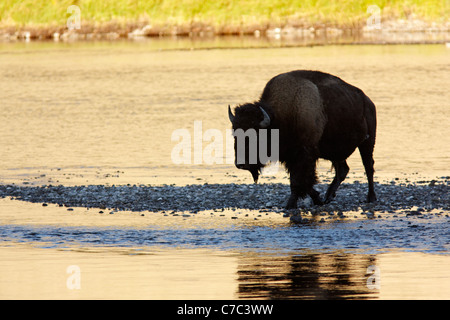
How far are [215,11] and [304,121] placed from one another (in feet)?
402

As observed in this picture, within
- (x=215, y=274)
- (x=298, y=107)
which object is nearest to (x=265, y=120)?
(x=298, y=107)

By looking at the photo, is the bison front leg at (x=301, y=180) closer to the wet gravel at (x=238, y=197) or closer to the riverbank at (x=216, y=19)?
the wet gravel at (x=238, y=197)

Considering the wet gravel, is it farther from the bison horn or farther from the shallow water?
the bison horn

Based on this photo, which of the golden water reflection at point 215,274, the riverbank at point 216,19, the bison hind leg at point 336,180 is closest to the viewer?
the golden water reflection at point 215,274

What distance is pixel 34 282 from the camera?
1101cm

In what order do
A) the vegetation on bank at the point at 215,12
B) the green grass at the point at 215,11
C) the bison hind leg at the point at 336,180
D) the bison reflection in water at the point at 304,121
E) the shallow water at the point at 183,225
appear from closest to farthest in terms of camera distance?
the shallow water at the point at 183,225, the bison reflection in water at the point at 304,121, the bison hind leg at the point at 336,180, the green grass at the point at 215,11, the vegetation on bank at the point at 215,12

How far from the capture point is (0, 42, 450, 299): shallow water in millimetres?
10805

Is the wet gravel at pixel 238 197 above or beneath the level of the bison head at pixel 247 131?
beneath

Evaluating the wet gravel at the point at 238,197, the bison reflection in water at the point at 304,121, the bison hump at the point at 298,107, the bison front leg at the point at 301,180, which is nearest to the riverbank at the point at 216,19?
the wet gravel at the point at 238,197

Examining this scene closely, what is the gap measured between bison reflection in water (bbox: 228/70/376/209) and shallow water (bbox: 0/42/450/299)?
914 millimetres

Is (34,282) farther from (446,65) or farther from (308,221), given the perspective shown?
(446,65)

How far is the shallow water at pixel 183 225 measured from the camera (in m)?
10.8

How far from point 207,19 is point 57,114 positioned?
97193 millimetres

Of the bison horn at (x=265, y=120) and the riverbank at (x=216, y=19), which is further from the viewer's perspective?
the riverbank at (x=216, y=19)
